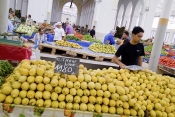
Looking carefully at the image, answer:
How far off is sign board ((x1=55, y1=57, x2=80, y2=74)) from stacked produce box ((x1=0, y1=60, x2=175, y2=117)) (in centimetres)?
8

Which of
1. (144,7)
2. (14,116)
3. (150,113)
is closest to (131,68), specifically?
(150,113)

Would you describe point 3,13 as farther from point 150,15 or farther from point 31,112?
point 150,15

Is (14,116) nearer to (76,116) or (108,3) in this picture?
(76,116)

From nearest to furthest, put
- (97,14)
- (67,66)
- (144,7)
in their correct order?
(67,66), (97,14), (144,7)

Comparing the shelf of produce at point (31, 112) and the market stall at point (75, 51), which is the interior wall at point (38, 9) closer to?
the market stall at point (75, 51)

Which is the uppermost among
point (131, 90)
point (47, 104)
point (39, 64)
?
point (39, 64)

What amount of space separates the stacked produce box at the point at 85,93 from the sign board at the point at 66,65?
75 mm

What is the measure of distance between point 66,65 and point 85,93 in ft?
1.34

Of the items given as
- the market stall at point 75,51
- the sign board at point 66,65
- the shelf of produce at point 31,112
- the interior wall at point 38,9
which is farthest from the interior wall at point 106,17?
the shelf of produce at point 31,112

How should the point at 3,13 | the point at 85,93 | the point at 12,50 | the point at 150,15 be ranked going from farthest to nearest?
the point at 150,15 < the point at 3,13 < the point at 12,50 < the point at 85,93

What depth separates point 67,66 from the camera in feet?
7.65

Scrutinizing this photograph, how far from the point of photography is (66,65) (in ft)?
7.63

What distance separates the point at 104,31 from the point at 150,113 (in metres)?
14.6

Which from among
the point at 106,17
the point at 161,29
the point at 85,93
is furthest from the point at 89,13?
the point at 85,93
